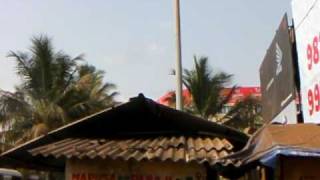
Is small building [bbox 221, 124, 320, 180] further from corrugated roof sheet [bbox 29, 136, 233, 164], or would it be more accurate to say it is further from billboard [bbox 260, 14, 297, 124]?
billboard [bbox 260, 14, 297, 124]

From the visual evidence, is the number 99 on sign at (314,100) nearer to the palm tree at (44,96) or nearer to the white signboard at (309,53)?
the white signboard at (309,53)

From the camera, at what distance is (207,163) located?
28.1 ft

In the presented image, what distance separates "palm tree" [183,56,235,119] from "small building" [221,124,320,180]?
1992 centimetres

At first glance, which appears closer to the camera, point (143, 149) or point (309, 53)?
point (143, 149)

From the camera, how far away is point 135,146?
946cm

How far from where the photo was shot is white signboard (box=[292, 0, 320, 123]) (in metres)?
10.8

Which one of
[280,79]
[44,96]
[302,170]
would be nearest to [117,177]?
[302,170]

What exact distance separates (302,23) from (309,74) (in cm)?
113

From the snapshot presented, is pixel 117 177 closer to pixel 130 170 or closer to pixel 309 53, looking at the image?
pixel 130 170

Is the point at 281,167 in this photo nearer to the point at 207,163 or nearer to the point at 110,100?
the point at 207,163

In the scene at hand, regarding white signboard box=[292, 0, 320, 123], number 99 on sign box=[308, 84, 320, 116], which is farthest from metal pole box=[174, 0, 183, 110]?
number 99 on sign box=[308, 84, 320, 116]

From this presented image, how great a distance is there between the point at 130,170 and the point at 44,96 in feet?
60.1

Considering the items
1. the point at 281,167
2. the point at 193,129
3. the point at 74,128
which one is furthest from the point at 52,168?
the point at 281,167

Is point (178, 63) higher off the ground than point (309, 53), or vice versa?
point (178, 63)
